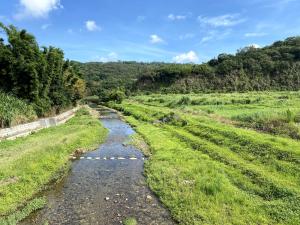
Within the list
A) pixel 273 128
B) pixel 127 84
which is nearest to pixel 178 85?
pixel 127 84

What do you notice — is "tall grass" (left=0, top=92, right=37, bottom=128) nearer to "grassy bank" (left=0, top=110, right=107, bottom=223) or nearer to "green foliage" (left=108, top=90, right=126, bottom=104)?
"grassy bank" (left=0, top=110, right=107, bottom=223)

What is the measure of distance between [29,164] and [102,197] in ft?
18.2

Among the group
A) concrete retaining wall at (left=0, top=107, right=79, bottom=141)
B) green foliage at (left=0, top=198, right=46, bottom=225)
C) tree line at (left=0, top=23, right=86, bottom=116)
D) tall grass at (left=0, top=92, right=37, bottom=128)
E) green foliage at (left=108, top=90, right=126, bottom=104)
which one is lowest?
green foliage at (left=108, top=90, right=126, bottom=104)

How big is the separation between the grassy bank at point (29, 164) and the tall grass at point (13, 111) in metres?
3.63

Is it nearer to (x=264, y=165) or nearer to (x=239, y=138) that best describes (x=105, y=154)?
(x=239, y=138)

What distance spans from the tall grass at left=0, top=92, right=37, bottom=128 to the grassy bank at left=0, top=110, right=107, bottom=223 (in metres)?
3.63

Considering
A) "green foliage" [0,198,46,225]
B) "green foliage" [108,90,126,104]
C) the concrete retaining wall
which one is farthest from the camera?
"green foliage" [108,90,126,104]

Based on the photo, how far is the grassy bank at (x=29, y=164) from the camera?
13891 millimetres

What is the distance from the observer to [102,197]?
47.2ft

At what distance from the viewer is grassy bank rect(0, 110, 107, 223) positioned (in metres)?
13.9

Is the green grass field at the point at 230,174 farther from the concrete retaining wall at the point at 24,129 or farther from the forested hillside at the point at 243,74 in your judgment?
the forested hillside at the point at 243,74

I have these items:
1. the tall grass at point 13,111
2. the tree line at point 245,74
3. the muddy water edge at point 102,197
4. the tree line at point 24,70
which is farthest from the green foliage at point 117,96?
the muddy water edge at point 102,197

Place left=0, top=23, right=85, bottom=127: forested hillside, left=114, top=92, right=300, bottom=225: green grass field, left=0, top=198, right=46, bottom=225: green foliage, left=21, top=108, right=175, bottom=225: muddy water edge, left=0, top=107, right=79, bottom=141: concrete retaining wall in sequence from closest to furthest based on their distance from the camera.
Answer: left=0, top=198, right=46, bottom=225: green foliage < left=114, top=92, right=300, bottom=225: green grass field < left=21, top=108, right=175, bottom=225: muddy water edge < left=0, top=107, right=79, bottom=141: concrete retaining wall < left=0, top=23, right=85, bottom=127: forested hillside

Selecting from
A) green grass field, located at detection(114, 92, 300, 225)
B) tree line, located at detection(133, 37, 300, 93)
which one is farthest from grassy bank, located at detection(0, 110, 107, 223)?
tree line, located at detection(133, 37, 300, 93)
